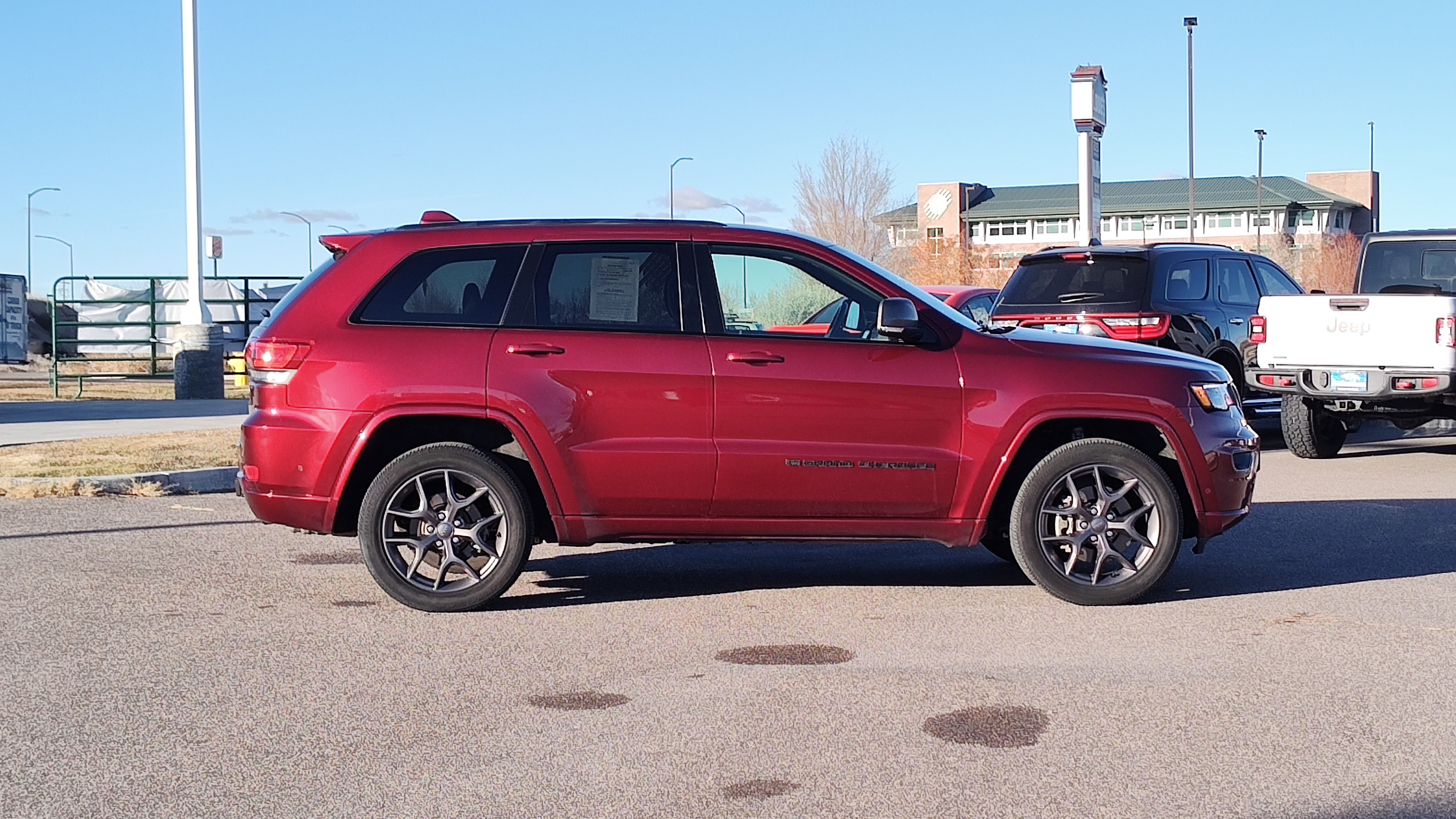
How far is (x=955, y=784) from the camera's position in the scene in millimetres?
4344

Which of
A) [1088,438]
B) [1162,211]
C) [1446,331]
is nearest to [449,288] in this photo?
[1088,438]

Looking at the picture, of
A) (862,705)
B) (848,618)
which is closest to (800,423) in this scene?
(848,618)

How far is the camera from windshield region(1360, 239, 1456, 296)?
47.3 feet

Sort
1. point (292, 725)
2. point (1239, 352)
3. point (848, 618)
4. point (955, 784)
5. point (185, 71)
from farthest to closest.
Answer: point (185, 71), point (1239, 352), point (848, 618), point (292, 725), point (955, 784)

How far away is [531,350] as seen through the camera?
6.75m

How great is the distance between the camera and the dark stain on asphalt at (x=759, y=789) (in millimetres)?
4250

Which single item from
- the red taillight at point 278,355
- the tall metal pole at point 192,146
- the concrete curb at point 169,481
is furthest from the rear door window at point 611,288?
the tall metal pole at point 192,146

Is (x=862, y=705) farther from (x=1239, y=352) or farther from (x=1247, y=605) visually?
(x=1239, y=352)

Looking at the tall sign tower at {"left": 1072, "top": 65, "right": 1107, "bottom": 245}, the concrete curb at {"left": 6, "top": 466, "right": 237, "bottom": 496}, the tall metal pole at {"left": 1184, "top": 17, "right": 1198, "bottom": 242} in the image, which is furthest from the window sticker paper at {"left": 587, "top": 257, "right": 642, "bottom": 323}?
the tall metal pole at {"left": 1184, "top": 17, "right": 1198, "bottom": 242}

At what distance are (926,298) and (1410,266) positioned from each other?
9.50 m

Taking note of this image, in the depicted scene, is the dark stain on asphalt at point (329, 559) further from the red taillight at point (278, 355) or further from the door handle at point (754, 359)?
the door handle at point (754, 359)

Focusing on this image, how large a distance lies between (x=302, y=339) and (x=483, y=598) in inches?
56.5

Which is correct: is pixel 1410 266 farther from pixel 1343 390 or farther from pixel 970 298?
pixel 970 298

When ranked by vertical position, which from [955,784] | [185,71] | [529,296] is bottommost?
[955,784]
